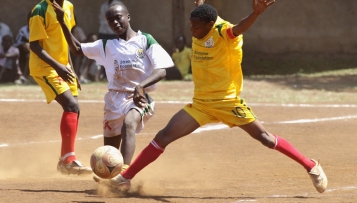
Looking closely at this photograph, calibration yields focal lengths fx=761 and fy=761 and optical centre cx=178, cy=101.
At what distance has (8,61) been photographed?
18.9 metres

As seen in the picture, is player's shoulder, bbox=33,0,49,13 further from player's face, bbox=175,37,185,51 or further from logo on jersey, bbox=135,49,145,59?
player's face, bbox=175,37,185,51

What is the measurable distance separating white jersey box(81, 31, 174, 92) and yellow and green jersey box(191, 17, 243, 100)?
0.49 m

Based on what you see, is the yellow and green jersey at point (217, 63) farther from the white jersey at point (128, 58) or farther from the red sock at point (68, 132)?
the red sock at point (68, 132)

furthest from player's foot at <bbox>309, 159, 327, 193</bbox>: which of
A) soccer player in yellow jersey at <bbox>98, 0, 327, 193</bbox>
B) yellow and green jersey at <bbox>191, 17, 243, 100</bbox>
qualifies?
yellow and green jersey at <bbox>191, 17, 243, 100</bbox>

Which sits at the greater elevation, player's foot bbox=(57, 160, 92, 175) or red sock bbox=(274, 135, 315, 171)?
red sock bbox=(274, 135, 315, 171)

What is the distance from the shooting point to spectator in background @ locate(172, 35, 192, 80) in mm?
19188

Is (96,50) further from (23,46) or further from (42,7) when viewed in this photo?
(23,46)

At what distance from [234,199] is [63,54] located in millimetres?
2861

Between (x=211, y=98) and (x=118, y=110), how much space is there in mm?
1078

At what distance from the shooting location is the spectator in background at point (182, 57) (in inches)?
755

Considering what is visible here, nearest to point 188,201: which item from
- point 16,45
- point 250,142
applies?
point 250,142

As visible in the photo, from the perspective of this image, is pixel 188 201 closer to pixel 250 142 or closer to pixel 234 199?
pixel 234 199

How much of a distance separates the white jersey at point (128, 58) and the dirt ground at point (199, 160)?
1.07 metres

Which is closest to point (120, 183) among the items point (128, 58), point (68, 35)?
point (128, 58)
